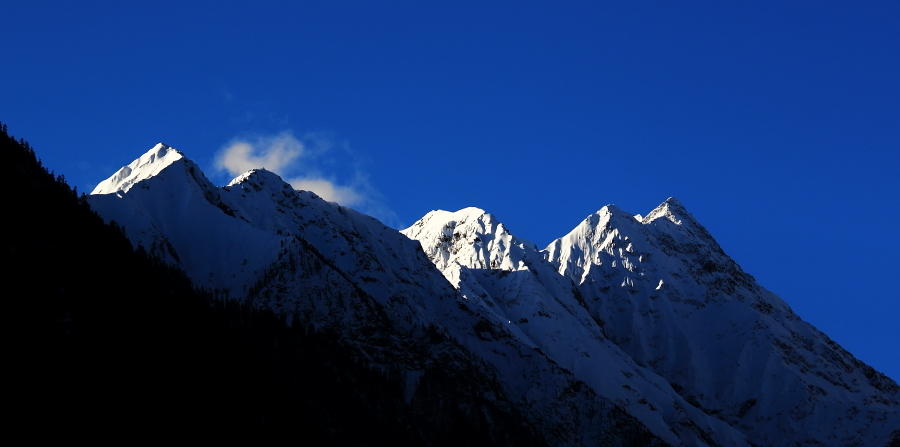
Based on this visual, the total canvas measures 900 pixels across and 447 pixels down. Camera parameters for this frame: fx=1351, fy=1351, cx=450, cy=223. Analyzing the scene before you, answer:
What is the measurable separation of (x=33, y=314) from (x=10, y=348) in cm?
871

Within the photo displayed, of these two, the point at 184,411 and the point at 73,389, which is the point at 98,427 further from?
the point at 184,411

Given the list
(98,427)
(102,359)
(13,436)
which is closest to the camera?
(13,436)

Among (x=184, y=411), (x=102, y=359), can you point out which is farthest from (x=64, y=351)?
(x=184, y=411)

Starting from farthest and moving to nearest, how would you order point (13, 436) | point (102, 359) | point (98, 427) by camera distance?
point (102, 359) < point (98, 427) < point (13, 436)

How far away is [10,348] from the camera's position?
177 m

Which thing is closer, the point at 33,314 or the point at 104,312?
the point at 33,314

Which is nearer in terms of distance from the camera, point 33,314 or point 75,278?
point 33,314

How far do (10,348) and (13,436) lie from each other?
666 inches

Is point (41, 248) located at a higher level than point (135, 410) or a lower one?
higher

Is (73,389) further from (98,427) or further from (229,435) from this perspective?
(229,435)

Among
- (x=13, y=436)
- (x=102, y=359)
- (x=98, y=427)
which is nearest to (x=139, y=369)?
(x=102, y=359)

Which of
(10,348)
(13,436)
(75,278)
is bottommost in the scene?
(13,436)

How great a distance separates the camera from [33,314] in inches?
7274

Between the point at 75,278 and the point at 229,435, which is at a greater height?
the point at 75,278
